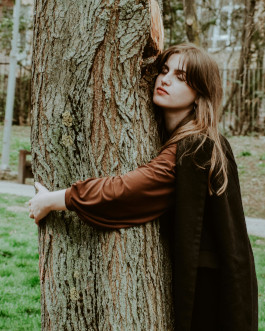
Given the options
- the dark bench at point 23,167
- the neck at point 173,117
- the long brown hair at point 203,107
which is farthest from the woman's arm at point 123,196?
the dark bench at point 23,167

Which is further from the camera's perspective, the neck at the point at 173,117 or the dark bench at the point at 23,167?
the dark bench at the point at 23,167

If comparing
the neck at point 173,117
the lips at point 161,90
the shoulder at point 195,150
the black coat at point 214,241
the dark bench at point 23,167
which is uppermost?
the lips at point 161,90

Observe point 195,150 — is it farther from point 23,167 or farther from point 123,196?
point 23,167

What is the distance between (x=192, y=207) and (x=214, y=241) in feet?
0.76

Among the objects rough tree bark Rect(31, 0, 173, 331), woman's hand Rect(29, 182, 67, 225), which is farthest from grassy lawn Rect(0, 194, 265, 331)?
woman's hand Rect(29, 182, 67, 225)

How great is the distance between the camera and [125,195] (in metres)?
2.08

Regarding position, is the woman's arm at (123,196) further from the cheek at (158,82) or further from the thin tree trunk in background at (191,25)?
the thin tree trunk in background at (191,25)

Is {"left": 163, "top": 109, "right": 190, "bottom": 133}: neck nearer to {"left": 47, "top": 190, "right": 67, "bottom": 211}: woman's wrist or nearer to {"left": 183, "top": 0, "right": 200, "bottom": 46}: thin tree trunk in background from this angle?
{"left": 47, "top": 190, "right": 67, "bottom": 211}: woman's wrist

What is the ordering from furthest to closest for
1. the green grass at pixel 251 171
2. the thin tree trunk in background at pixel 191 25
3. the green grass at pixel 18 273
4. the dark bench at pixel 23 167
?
1. the dark bench at pixel 23 167
2. the thin tree trunk in background at pixel 191 25
3. the green grass at pixel 251 171
4. the green grass at pixel 18 273

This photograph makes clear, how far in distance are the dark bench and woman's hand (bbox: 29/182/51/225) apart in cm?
793

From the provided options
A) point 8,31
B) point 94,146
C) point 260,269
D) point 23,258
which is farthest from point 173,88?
point 8,31

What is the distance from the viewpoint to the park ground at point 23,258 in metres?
3.76

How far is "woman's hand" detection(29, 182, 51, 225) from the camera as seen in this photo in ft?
7.19

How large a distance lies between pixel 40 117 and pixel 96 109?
291mm
